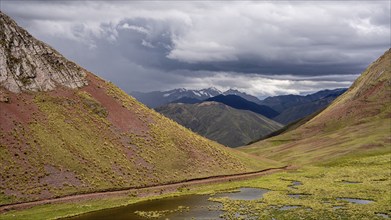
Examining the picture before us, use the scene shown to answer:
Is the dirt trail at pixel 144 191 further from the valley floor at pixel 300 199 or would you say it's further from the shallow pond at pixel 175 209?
the shallow pond at pixel 175 209

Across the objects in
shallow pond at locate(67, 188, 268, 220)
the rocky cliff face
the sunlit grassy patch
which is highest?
the rocky cliff face

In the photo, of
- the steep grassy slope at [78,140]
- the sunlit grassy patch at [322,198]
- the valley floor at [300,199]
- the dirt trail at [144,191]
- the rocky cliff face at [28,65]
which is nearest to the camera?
the sunlit grassy patch at [322,198]

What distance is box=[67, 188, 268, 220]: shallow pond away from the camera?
6012 centimetres

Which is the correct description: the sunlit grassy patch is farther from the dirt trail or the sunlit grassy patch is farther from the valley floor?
A: the dirt trail

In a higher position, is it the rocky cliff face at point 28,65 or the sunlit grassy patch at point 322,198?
the rocky cliff face at point 28,65

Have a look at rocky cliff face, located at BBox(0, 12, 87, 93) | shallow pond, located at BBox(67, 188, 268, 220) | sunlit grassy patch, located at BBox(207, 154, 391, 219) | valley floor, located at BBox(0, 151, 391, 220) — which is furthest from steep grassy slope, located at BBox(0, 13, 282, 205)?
sunlit grassy patch, located at BBox(207, 154, 391, 219)

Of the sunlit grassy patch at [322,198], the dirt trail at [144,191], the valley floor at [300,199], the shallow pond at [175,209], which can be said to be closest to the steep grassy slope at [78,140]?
the dirt trail at [144,191]

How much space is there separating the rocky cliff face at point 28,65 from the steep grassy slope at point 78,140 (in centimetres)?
31

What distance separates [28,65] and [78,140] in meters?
30.6

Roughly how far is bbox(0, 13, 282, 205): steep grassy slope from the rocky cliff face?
31 cm

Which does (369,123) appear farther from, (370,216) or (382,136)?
(370,216)

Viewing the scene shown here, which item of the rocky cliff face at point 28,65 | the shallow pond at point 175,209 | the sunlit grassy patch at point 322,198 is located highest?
the rocky cliff face at point 28,65

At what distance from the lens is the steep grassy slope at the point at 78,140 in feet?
255

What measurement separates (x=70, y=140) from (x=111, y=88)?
120 ft
